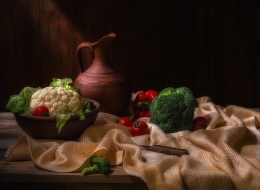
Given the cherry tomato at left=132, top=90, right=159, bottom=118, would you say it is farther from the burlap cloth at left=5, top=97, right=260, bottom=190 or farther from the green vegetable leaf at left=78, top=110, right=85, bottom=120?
the green vegetable leaf at left=78, top=110, right=85, bottom=120

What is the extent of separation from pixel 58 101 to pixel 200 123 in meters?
0.59

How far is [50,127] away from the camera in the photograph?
6.25 ft

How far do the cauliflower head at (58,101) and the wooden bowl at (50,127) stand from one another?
0.05m

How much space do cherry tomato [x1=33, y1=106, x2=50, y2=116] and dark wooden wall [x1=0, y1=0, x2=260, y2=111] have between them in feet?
4.99

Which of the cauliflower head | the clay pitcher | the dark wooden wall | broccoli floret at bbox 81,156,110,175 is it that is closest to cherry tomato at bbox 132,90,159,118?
the clay pitcher

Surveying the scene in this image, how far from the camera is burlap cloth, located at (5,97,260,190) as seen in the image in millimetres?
1619

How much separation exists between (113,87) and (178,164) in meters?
0.69

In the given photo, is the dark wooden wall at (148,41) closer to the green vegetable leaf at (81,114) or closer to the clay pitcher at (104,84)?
the clay pitcher at (104,84)

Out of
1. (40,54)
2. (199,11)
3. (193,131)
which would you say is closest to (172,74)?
(199,11)

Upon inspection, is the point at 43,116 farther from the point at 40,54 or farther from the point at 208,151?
the point at 40,54

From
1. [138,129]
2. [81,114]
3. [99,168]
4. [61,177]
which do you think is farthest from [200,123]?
[61,177]

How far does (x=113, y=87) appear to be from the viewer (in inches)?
90.5

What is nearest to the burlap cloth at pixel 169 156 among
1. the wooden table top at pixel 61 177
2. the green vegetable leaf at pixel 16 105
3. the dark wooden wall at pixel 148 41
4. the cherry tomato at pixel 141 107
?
the wooden table top at pixel 61 177

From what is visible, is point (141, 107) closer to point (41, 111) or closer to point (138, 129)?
point (138, 129)
